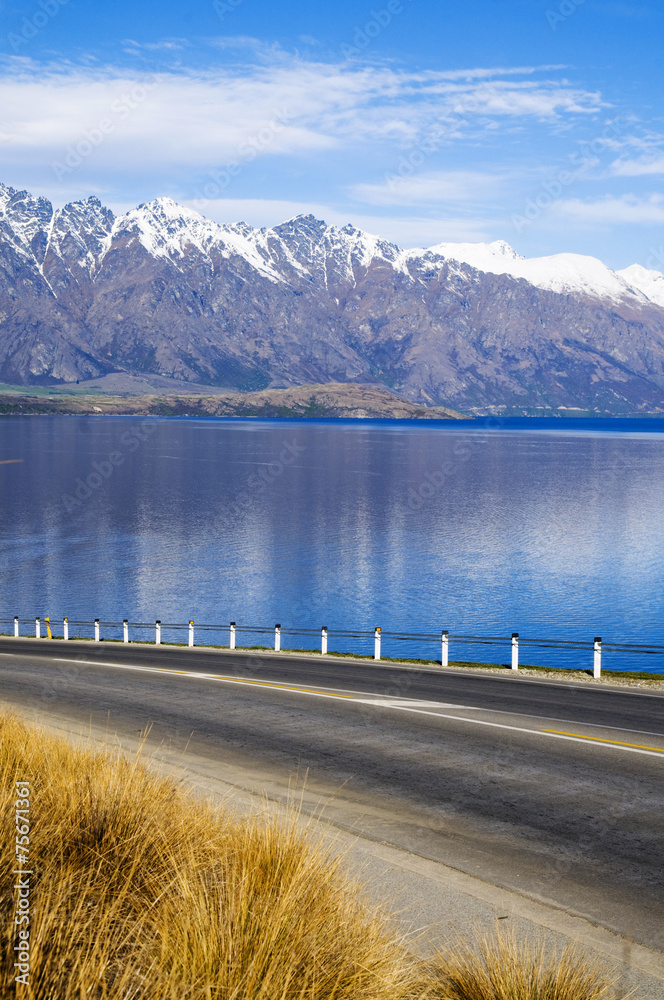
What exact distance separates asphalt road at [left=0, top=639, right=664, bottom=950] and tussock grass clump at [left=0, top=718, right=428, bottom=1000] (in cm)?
320

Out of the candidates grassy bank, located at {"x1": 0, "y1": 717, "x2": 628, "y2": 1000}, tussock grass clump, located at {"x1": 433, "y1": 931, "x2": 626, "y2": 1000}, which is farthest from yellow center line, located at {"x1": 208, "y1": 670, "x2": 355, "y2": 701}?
tussock grass clump, located at {"x1": 433, "y1": 931, "x2": 626, "y2": 1000}

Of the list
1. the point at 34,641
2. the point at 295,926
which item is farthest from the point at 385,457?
the point at 295,926

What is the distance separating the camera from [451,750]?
14.2 meters

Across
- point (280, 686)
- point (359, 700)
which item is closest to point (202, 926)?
point (359, 700)

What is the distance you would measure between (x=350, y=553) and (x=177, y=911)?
6842 centimetres

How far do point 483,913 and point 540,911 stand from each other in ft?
1.98

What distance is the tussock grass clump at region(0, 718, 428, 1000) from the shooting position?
16.0 ft

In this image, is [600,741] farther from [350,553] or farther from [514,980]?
[350,553]

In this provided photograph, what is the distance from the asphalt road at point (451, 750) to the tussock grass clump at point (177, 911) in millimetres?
3197

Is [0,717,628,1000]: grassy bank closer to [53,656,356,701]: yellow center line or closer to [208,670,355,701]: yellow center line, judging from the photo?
[208,670,355,701]: yellow center line

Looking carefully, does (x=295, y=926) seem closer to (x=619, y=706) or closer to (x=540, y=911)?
(x=540, y=911)

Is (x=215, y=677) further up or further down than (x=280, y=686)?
further down

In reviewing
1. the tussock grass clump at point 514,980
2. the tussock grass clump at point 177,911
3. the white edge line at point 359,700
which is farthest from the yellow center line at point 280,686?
the tussock grass clump at point 514,980

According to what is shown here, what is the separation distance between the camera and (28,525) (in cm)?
8762
